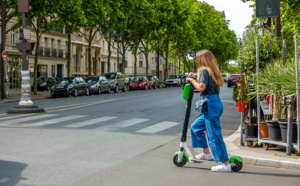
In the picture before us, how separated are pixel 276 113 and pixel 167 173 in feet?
9.46

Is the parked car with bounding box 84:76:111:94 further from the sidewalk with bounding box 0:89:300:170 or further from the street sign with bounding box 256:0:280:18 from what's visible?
the sidewalk with bounding box 0:89:300:170

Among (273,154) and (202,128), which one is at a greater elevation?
(202,128)

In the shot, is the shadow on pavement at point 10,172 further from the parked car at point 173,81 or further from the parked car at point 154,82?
the parked car at point 173,81

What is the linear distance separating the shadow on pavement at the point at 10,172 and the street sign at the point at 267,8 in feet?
20.3

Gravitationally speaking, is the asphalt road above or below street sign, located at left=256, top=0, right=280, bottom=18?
below

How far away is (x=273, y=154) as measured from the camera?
760 cm

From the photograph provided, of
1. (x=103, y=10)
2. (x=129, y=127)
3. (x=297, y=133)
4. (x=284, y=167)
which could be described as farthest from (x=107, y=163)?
(x=103, y=10)

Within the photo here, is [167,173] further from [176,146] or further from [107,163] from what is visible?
[176,146]

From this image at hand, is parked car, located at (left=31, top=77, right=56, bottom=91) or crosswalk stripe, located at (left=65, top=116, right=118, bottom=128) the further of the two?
parked car, located at (left=31, top=77, right=56, bottom=91)

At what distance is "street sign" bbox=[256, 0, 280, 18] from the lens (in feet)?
32.9

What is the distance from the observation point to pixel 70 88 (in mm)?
30547

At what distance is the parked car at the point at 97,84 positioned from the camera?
34000 mm

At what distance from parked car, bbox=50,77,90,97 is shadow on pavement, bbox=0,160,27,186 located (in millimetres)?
23433

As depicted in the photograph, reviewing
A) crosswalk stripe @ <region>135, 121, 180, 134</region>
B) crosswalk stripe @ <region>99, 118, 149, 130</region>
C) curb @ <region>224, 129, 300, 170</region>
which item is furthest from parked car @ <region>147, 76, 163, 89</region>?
curb @ <region>224, 129, 300, 170</region>
